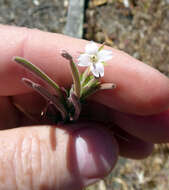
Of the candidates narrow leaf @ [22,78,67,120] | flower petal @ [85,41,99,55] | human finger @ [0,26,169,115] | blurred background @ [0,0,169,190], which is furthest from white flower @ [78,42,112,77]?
blurred background @ [0,0,169,190]

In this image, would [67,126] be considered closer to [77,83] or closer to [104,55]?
[77,83]

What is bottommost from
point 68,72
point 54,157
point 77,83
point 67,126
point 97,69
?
point 54,157

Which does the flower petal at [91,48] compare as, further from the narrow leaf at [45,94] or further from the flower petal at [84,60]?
the narrow leaf at [45,94]

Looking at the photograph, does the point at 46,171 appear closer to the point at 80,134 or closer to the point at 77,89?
the point at 80,134

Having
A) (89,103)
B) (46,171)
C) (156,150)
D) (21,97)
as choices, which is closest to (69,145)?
(46,171)

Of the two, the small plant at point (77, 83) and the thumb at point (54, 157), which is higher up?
the small plant at point (77, 83)

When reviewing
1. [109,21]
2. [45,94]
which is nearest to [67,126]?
[45,94]

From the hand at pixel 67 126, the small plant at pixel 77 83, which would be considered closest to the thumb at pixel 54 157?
the hand at pixel 67 126
